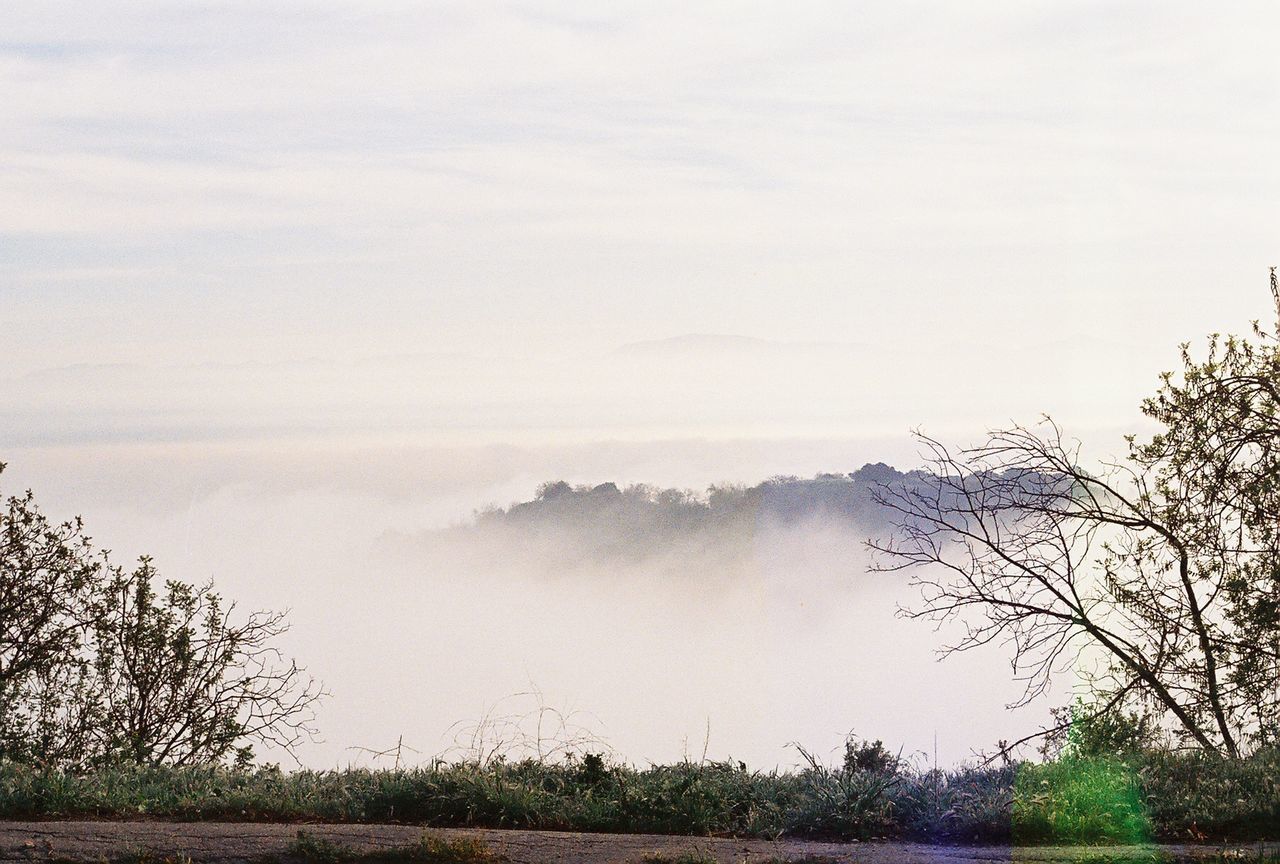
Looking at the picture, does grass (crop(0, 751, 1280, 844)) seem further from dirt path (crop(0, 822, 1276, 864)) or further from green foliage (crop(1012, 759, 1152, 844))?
dirt path (crop(0, 822, 1276, 864))

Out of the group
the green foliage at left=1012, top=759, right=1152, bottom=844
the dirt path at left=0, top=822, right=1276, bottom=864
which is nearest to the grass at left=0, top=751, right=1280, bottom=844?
the green foliage at left=1012, top=759, right=1152, bottom=844

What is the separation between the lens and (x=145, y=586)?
1329 centimetres

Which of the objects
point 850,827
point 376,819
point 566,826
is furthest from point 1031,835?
point 376,819

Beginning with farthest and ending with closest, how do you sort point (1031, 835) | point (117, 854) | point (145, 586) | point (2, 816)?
point (145, 586)
point (2, 816)
point (1031, 835)
point (117, 854)

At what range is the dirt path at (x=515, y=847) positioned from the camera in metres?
7.33

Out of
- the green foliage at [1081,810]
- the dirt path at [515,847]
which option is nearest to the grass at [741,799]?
the green foliage at [1081,810]

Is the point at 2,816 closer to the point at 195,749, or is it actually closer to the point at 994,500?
the point at 195,749

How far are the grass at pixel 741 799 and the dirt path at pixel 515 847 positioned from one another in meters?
0.31

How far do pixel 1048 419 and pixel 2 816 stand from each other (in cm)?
983

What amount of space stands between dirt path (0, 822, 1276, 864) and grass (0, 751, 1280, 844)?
12.0 inches

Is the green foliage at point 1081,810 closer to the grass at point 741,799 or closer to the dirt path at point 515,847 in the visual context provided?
the grass at point 741,799

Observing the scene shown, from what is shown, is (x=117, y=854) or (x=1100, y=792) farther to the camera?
(x=1100, y=792)

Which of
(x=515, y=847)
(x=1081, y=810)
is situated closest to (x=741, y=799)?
(x=515, y=847)

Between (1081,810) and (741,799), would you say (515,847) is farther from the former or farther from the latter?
(1081,810)
